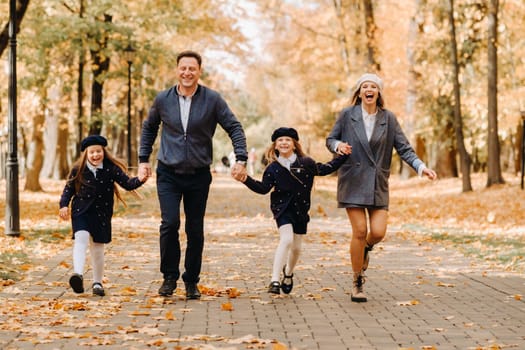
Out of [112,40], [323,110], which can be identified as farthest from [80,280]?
[323,110]

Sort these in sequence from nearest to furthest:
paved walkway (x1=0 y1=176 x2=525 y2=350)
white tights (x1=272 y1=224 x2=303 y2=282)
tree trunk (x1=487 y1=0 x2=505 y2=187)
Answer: paved walkway (x1=0 y1=176 x2=525 y2=350) < white tights (x1=272 y1=224 x2=303 y2=282) < tree trunk (x1=487 y1=0 x2=505 y2=187)

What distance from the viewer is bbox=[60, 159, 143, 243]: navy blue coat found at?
893cm

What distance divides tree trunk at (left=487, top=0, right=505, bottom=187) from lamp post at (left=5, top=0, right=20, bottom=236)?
15.5 metres

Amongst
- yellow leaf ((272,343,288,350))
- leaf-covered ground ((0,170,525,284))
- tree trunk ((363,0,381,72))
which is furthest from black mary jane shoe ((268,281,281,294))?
tree trunk ((363,0,381,72))

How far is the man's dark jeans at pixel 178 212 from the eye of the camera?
860 centimetres

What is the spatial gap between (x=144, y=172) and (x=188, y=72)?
1000 mm

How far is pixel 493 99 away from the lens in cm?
2656

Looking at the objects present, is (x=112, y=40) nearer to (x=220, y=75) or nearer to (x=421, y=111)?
(x=421, y=111)

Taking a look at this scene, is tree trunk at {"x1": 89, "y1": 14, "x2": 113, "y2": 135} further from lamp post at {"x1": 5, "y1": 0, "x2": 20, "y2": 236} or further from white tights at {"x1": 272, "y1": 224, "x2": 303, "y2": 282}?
white tights at {"x1": 272, "y1": 224, "x2": 303, "y2": 282}

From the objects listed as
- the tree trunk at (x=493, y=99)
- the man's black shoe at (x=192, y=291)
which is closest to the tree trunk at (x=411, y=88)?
the tree trunk at (x=493, y=99)

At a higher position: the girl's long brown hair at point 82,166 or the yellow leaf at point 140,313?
the girl's long brown hair at point 82,166

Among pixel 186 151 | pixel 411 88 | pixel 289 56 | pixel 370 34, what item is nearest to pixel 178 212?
pixel 186 151

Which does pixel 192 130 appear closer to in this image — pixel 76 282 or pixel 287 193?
pixel 287 193

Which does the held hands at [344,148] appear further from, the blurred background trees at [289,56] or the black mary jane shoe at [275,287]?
the blurred background trees at [289,56]
